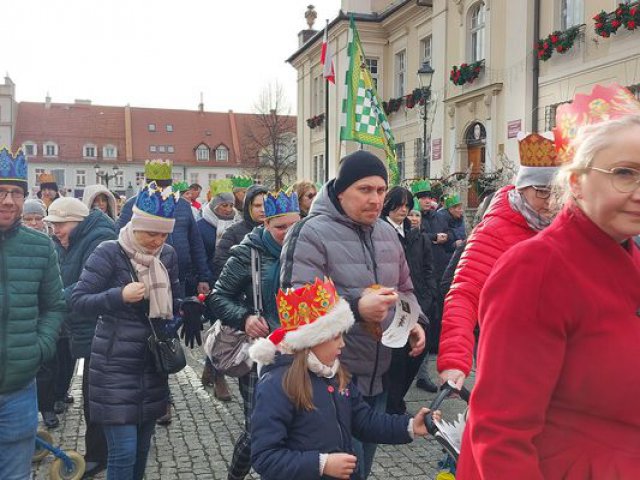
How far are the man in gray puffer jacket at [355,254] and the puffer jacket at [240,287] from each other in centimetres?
67

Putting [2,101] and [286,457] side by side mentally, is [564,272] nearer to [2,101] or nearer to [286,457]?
[286,457]

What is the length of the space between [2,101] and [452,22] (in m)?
61.5

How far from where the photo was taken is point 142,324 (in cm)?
384

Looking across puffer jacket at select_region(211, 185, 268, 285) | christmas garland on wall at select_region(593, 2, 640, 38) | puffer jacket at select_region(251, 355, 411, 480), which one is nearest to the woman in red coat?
puffer jacket at select_region(251, 355, 411, 480)

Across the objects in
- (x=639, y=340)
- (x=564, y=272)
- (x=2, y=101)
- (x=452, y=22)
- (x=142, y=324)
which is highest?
(x=2, y=101)

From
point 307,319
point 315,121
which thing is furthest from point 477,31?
point 307,319

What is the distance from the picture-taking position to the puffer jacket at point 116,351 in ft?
12.1

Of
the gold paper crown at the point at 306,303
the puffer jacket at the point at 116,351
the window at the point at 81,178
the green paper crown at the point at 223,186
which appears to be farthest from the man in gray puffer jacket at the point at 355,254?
the window at the point at 81,178

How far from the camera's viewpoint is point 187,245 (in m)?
7.27

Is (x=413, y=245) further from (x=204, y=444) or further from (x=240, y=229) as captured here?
(x=204, y=444)

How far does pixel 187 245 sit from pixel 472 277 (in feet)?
15.7

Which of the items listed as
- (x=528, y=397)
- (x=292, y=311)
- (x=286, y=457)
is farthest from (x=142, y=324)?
(x=528, y=397)

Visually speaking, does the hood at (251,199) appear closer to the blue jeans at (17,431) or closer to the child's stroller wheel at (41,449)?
the child's stroller wheel at (41,449)

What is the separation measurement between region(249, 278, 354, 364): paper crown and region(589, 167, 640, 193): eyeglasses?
1484 millimetres
